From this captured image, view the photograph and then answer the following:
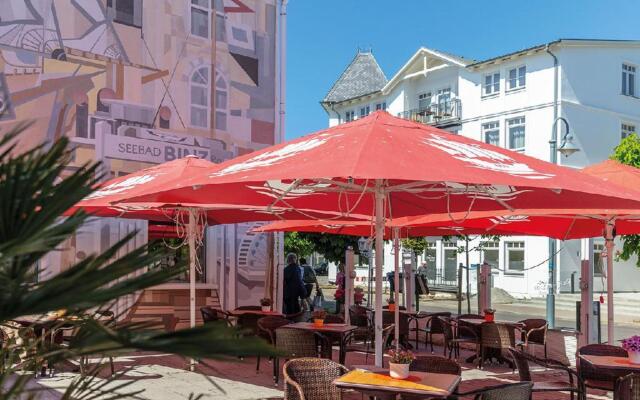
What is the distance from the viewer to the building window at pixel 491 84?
115 ft

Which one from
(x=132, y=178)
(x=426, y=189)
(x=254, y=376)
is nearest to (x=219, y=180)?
(x=426, y=189)

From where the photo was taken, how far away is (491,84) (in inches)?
1393

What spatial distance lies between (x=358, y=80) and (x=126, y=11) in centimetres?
3747

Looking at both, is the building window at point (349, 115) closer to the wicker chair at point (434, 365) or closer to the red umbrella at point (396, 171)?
Result: the red umbrella at point (396, 171)

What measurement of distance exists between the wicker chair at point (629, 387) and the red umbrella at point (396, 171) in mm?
1521

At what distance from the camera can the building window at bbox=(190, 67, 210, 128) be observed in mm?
14188

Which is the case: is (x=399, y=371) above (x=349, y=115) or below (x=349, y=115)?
below

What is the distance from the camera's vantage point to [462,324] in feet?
38.4

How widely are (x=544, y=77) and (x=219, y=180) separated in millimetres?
30097

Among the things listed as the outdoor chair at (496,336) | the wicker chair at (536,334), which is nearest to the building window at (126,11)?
the outdoor chair at (496,336)

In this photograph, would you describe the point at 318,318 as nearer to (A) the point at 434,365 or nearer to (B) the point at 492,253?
(A) the point at 434,365

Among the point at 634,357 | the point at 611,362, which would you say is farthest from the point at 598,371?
the point at 634,357

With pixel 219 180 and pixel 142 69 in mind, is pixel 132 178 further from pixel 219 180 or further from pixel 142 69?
pixel 142 69

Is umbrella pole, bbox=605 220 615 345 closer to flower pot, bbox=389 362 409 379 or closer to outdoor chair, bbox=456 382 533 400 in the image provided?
outdoor chair, bbox=456 382 533 400
